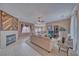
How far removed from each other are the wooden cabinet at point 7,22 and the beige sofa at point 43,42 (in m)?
0.50

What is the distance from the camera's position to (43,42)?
8.78 feet

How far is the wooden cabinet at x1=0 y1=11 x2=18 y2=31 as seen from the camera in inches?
98.9

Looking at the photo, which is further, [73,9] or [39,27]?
[39,27]

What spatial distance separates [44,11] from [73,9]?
610mm

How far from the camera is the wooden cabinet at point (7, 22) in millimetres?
2512

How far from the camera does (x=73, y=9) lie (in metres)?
2.52

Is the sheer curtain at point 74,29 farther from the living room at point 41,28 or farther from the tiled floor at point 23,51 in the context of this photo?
the tiled floor at point 23,51

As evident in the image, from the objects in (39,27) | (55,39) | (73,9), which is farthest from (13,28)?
(73,9)

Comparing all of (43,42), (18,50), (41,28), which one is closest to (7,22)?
(18,50)

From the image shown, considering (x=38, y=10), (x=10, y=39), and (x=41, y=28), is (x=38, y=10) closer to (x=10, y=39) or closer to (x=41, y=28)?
(x=41, y=28)

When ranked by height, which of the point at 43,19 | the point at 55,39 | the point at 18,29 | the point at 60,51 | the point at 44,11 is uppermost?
the point at 44,11

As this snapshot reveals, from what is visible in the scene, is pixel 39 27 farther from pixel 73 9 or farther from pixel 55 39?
pixel 73 9

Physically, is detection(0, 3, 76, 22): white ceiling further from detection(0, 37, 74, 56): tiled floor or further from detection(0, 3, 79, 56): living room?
detection(0, 37, 74, 56): tiled floor

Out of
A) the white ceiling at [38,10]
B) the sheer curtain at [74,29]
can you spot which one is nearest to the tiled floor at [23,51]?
the sheer curtain at [74,29]
